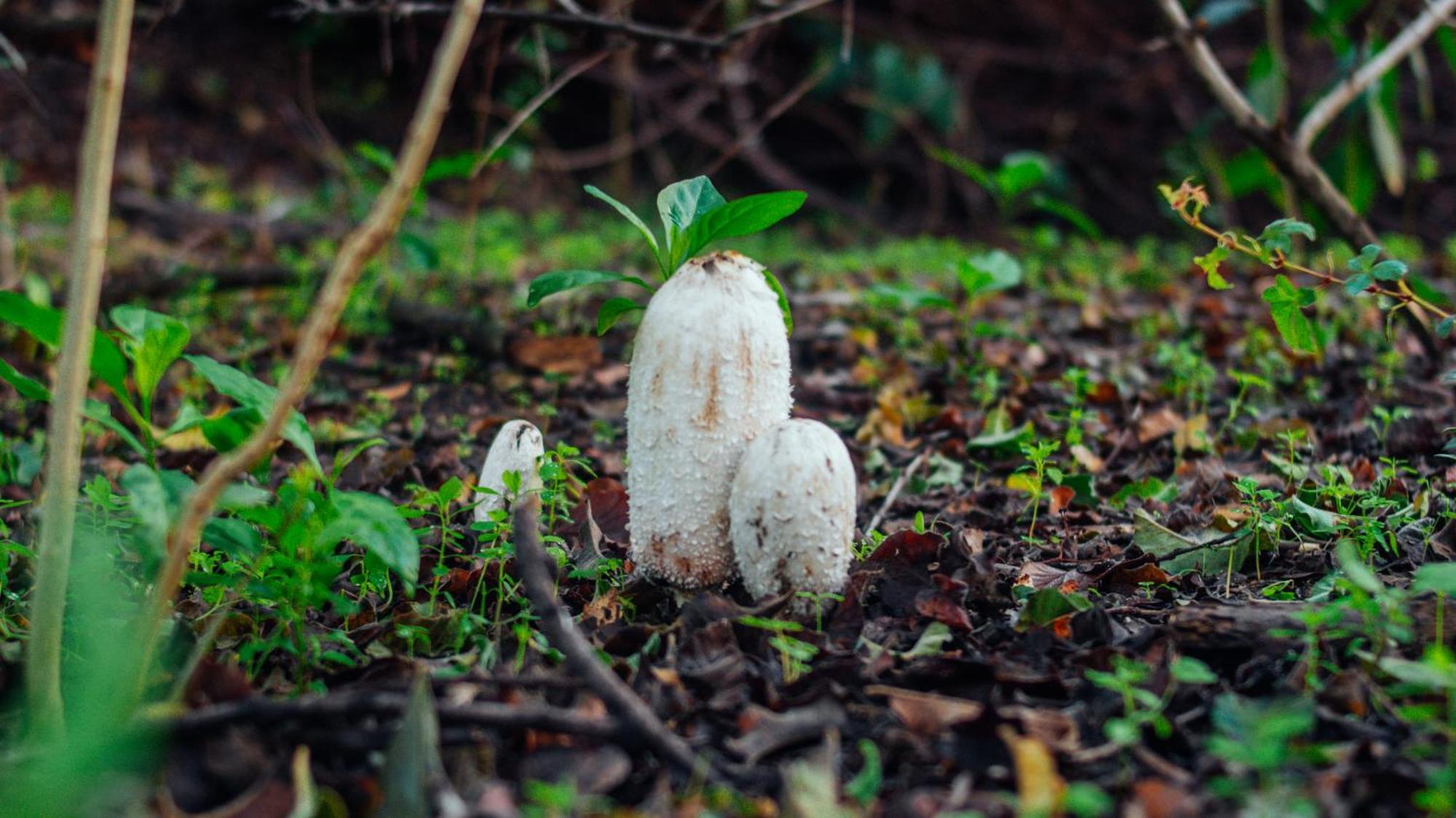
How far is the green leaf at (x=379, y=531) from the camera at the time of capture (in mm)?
1582

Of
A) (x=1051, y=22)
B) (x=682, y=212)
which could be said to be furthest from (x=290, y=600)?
(x=1051, y=22)

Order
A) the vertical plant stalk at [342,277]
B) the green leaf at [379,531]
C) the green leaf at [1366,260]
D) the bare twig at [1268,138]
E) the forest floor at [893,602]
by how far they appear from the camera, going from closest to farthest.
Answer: the vertical plant stalk at [342,277] → the forest floor at [893,602] → the green leaf at [379,531] → the green leaf at [1366,260] → the bare twig at [1268,138]

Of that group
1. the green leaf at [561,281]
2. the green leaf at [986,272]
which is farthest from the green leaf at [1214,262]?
the green leaf at [986,272]

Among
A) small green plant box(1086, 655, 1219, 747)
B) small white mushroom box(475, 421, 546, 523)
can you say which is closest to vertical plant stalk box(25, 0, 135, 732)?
small white mushroom box(475, 421, 546, 523)

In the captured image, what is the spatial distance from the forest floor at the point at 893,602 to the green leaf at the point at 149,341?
256 mm

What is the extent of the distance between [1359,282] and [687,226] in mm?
1357

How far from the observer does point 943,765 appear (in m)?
1.57

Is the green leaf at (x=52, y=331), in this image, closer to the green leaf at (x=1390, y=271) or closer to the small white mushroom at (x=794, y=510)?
the small white mushroom at (x=794, y=510)

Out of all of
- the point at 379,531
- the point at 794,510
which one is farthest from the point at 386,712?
the point at 794,510

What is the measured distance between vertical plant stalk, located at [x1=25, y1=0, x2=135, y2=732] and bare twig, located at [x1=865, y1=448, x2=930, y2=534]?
159 cm

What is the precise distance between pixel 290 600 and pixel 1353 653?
174 cm

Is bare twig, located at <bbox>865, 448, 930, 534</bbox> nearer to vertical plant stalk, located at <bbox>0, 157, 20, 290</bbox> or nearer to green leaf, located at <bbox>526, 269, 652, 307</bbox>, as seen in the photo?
green leaf, located at <bbox>526, 269, 652, 307</bbox>

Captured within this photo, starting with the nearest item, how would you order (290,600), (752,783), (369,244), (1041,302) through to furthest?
(369,244)
(752,783)
(290,600)
(1041,302)

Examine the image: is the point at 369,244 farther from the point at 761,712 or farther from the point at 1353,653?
the point at 1353,653
